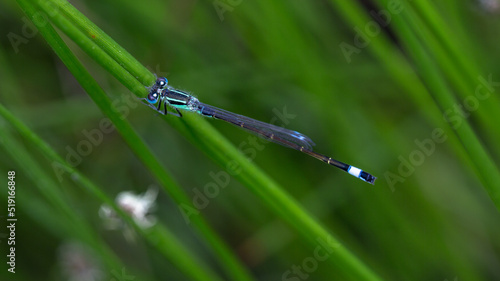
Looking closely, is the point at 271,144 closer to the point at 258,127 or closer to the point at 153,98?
the point at 258,127

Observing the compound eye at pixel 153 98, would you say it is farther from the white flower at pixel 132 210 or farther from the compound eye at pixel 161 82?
the white flower at pixel 132 210

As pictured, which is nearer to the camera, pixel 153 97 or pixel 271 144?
pixel 153 97

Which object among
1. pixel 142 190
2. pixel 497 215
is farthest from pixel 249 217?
pixel 497 215

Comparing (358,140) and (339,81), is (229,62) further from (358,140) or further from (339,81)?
(358,140)

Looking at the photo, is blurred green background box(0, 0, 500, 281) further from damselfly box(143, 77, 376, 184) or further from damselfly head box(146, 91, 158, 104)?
damselfly head box(146, 91, 158, 104)

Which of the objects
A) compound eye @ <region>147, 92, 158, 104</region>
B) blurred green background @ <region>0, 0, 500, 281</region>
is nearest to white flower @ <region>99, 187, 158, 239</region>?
blurred green background @ <region>0, 0, 500, 281</region>

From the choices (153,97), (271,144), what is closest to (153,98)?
(153,97)

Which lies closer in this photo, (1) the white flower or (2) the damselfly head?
(2) the damselfly head

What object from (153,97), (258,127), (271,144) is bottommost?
(258,127)
